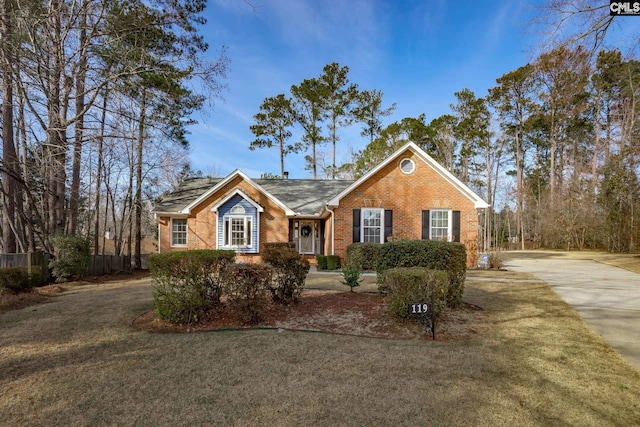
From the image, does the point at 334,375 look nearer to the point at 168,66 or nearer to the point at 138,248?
the point at 168,66

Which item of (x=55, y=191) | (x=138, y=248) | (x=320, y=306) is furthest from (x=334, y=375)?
(x=138, y=248)

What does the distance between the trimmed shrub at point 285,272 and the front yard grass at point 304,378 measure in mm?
1564

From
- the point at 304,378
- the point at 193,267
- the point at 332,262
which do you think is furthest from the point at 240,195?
the point at 304,378

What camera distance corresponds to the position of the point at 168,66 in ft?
42.5

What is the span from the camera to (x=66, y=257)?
39.6 feet

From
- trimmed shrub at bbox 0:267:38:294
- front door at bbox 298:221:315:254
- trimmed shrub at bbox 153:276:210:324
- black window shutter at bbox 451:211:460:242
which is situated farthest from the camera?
front door at bbox 298:221:315:254

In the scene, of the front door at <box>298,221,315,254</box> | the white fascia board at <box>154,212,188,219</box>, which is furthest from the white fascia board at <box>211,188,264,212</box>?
the front door at <box>298,221,315,254</box>

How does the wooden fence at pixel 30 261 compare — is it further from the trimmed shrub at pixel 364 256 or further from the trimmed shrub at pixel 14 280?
the trimmed shrub at pixel 364 256

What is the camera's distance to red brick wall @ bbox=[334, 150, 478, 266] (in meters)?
15.4

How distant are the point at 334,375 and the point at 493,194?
40.6 meters

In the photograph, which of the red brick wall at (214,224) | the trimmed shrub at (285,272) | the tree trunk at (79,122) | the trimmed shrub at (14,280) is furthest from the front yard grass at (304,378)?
the red brick wall at (214,224)

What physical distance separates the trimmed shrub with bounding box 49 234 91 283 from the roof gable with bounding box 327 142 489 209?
10.0 m

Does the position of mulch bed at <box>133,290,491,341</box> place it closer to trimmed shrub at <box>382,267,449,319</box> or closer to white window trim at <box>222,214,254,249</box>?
trimmed shrub at <box>382,267,449,319</box>

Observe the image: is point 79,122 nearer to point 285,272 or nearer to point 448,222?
point 285,272
